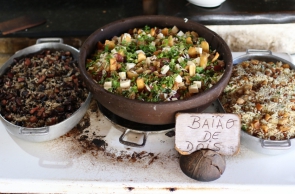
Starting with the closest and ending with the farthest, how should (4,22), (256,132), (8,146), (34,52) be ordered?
(256,132) → (8,146) → (34,52) → (4,22)

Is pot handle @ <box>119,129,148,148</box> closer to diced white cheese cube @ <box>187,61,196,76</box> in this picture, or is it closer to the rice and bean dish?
the rice and bean dish

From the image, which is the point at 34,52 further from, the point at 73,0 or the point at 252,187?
the point at 252,187

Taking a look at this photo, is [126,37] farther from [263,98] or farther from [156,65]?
[263,98]

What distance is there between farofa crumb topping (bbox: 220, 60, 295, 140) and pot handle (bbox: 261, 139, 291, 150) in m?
0.03

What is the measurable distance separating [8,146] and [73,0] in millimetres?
1200

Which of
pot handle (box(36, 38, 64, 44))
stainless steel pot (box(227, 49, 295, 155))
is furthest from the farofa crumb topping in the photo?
pot handle (box(36, 38, 64, 44))

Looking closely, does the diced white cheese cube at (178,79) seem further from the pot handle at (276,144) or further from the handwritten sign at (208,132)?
the pot handle at (276,144)

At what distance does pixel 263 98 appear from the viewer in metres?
1.47

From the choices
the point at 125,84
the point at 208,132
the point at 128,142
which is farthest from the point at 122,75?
the point at 208,132

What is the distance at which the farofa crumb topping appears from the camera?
1.38m

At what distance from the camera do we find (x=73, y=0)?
233 cm

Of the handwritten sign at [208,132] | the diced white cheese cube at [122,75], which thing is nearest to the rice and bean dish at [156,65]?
the diced white cheese cube at [122,75]

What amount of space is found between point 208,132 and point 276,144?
0.89ft

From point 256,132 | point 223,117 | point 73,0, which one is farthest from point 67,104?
point 73,0
